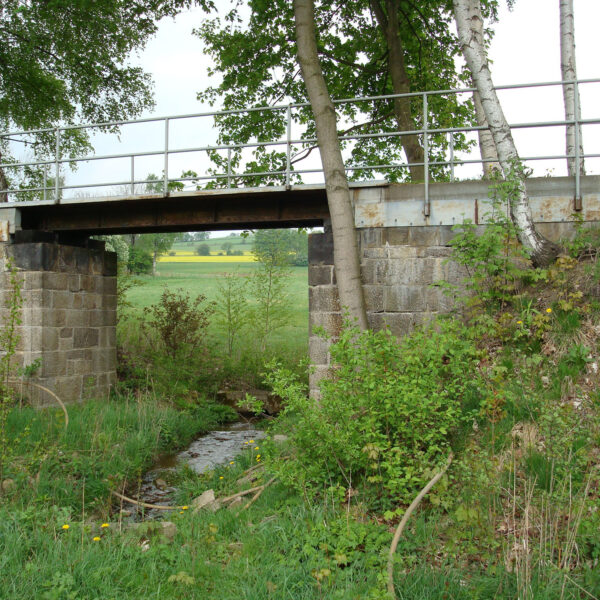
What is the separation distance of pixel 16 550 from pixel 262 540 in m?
1.87

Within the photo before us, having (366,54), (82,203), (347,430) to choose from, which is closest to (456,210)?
(347,430)

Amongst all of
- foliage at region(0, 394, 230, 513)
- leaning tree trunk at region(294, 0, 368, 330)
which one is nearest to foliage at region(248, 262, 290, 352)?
foliage at region(0, 394, 230, 513)

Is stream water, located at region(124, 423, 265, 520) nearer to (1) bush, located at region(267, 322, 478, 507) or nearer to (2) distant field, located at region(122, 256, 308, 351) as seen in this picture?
(1) bush, located at region(267, 322, 478, 507)

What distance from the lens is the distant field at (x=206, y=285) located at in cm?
2295

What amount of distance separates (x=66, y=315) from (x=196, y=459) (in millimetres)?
4277

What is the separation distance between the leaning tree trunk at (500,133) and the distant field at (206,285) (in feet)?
34.4

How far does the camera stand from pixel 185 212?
10.7 meters

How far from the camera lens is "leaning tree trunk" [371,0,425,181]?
1317 centimetres

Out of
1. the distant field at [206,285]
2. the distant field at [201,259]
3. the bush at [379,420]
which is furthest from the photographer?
the distant field at [201,259]

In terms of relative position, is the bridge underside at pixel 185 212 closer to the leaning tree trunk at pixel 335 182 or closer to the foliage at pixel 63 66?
the leaning tree trunk at pixel 335 182

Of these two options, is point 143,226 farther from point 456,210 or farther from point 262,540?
point 262,540

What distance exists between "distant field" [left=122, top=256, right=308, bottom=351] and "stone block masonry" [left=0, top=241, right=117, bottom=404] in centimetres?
682

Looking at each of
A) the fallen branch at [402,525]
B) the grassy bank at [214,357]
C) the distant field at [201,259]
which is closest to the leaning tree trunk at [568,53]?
the grassy bank at [214,357]

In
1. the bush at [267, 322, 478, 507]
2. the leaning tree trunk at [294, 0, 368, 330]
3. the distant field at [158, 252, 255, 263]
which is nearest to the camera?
the bush at [267, 322, 478, 507]
